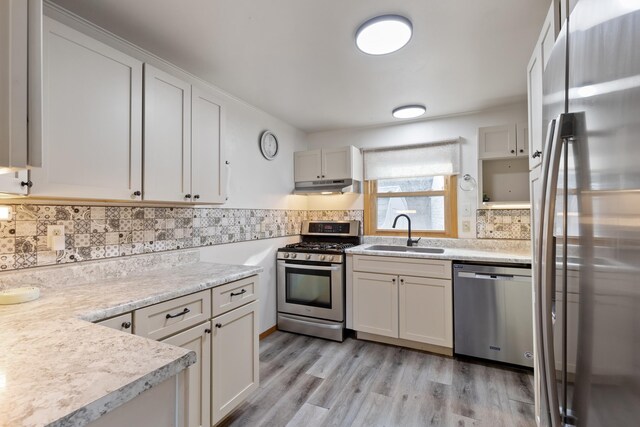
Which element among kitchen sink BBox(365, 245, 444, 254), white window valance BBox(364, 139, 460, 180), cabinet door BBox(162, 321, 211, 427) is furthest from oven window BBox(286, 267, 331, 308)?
cabinet door BBox(162, 321, 211, 427)

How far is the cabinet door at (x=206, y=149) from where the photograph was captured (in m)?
1.93

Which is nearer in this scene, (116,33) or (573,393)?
(573,393)

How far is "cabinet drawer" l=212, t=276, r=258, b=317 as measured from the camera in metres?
1.65

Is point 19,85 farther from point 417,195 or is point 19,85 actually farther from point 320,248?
point 417,195

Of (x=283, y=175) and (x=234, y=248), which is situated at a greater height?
(x=283, y=175)

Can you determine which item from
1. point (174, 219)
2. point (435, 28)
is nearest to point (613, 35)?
point (435, 28)

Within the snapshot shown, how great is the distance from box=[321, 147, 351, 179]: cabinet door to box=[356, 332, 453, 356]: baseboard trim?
1721 millimetres

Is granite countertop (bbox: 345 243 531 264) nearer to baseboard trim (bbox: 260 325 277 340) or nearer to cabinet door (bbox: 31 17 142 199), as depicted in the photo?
baseboard trim (bbox: 260 325 277 340)

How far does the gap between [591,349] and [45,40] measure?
80.6 inches

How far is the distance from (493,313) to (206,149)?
2.57m

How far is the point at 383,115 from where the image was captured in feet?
10.5

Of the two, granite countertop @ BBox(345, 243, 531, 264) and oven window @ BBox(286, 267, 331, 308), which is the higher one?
granite countertop @ BBox(345, 243, 531, 264)

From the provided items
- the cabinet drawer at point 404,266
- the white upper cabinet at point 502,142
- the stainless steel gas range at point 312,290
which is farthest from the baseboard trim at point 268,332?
the white upper cabinet at point 502,142

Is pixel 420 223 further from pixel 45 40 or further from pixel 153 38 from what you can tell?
pixel 45 40
